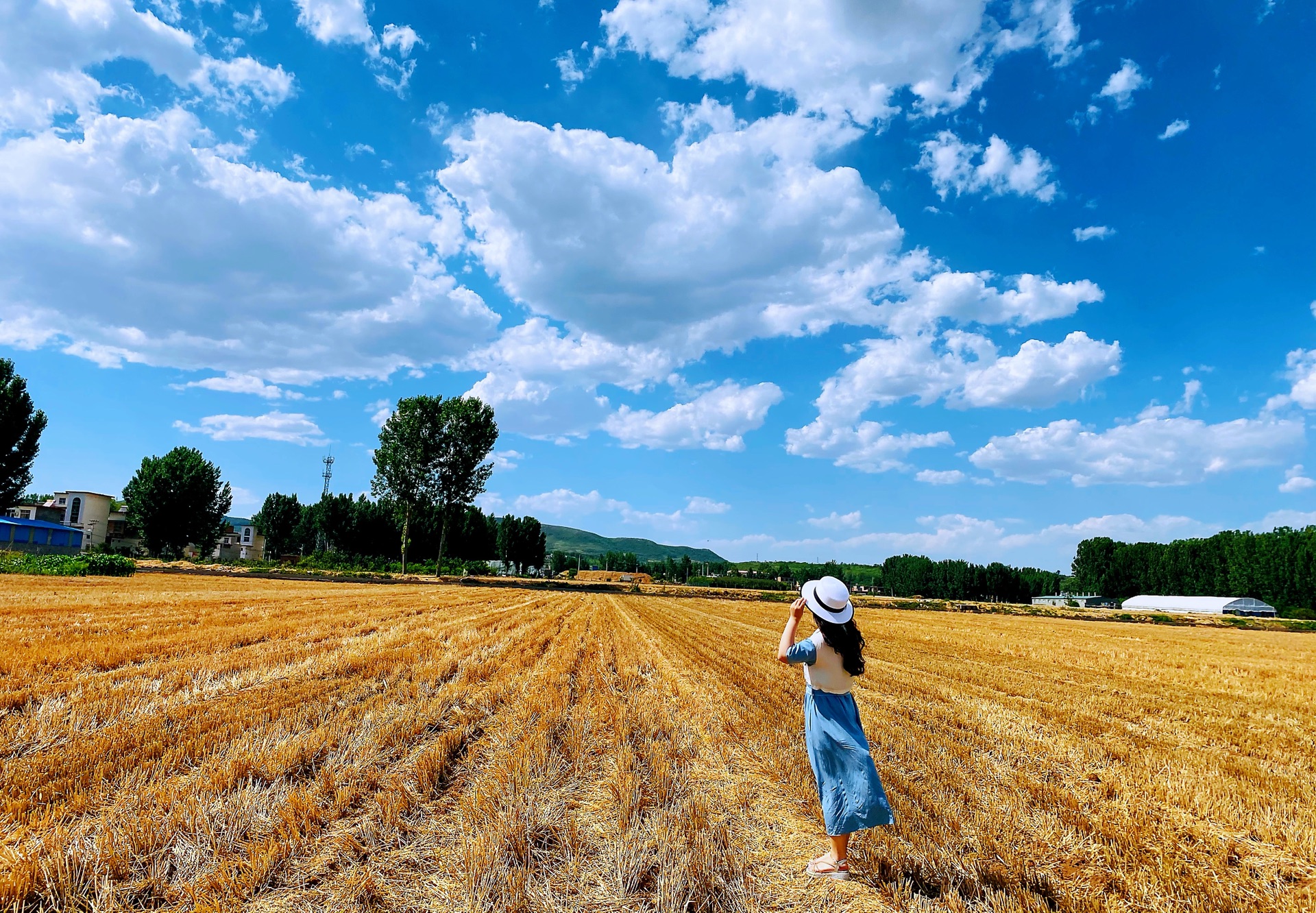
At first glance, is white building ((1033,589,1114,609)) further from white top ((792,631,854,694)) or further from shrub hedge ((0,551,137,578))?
white top ((792,631,854,694))

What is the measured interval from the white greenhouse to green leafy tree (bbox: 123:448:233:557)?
13746cm

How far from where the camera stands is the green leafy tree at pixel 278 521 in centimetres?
12050

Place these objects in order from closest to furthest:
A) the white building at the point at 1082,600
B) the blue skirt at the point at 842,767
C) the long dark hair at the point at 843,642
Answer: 1. the blue skirt at the point at 842,767
2. the long dark hair at the point at 843,642
3. the white building at the point at 1082,600

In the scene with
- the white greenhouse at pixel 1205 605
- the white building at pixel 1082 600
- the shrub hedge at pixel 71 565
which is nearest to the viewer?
the shrub hedge at pixel 71 565

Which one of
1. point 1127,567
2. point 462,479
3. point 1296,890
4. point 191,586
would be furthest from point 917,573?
point 1296,890

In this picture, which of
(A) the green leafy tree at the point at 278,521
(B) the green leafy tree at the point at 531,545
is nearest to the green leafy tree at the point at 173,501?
(A) the green leafy tree at the point at 278,521

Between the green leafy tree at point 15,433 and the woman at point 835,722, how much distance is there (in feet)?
283

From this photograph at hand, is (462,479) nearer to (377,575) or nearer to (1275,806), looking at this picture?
(377,575)

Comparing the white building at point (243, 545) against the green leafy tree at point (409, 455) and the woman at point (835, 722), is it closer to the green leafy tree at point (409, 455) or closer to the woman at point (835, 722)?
the green leafy tree at point (409, 455)

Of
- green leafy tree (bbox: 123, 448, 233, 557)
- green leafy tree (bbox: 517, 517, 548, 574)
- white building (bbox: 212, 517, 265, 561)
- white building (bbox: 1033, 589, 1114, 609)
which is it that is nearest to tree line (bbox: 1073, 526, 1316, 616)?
white building (bbox: 1033, 589, 1114, 609)

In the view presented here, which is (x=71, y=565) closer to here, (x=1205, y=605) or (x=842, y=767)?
(x=842, y=767)

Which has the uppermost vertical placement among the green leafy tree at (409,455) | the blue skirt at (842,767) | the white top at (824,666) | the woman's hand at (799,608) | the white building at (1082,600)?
the green leafy tree at (409,455)

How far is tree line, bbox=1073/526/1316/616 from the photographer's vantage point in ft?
334

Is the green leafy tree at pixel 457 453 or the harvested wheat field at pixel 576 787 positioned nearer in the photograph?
the harvested wheat field at pixel 576 787
